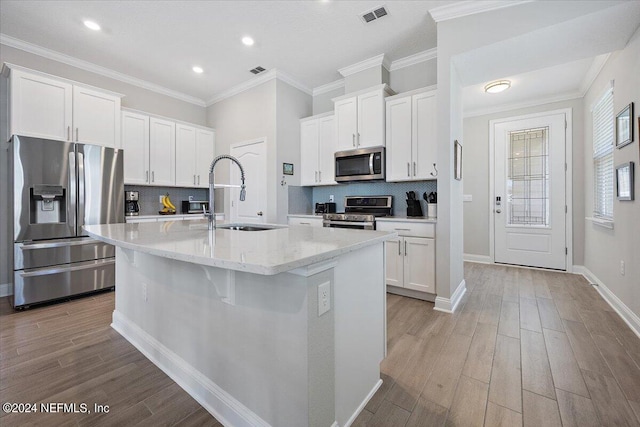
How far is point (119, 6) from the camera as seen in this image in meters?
2.68

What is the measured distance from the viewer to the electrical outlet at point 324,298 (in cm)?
111

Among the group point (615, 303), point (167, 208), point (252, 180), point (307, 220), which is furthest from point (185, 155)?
point (615, 303)

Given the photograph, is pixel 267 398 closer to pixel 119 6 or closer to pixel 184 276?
pixel 184 276

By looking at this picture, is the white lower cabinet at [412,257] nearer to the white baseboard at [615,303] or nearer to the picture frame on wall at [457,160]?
the picture frame on wall at [457,160]

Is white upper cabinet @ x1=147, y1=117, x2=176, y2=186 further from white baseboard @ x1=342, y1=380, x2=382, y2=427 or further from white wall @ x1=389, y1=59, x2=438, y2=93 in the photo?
white baseboard @ x1=342, y1=380, x2=382, y2=427

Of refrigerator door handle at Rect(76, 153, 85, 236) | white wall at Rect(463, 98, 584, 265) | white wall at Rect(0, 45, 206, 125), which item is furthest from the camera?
white wall at Rect(463, 98, 584, 265)

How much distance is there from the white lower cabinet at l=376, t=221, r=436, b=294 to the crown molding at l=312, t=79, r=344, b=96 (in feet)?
7.91

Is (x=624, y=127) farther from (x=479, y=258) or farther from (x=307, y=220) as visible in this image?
(x=307, y=220)

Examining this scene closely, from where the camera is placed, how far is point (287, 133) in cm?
425

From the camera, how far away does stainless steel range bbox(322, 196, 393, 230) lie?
3.40 m

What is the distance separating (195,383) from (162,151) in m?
3.74

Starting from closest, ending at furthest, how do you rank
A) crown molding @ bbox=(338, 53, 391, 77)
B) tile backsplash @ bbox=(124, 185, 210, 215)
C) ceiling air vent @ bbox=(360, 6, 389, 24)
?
1. ceiling air vent @ bbox=(360, 6, 389, 24)
2. crown molding @ bbox=(338, 53, 391, 77)
3. tile backsplash @ bbox=(124, 185, 210, 215)

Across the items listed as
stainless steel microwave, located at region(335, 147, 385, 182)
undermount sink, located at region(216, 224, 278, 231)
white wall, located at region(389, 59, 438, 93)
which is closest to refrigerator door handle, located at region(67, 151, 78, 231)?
undermount sink, located at region(216, 224, 278, 231)

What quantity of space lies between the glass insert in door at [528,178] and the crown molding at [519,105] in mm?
406
